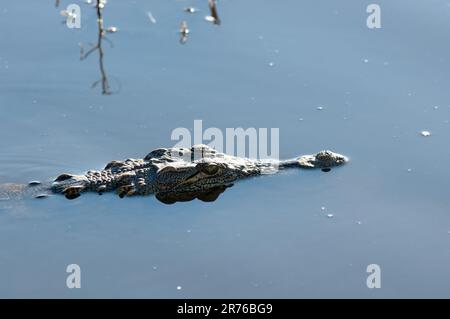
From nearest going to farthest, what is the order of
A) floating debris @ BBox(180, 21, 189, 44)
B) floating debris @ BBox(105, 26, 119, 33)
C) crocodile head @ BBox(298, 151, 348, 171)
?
crocodile head @ BBox(298, 151, 348, 171) < floating debris @ BBox(180, 21, 189, 44) < floating debris @ BBox(105, 26, 119, 33)

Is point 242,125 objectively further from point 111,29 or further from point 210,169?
point 111,29

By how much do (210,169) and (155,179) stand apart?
58 centimetres

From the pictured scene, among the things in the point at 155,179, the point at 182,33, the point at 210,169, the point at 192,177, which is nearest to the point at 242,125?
the point at 210,169

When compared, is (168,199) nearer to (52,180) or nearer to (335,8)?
(52,180)

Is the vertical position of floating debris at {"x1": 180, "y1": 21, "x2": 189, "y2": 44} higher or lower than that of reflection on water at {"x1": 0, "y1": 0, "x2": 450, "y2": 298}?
higher

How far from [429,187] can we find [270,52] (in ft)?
9.54

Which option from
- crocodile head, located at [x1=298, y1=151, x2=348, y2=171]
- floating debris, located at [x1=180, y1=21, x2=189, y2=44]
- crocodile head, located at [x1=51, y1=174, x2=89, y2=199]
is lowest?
crocodile head, located at [x1=51, y1=174, x2=89, y2=199]

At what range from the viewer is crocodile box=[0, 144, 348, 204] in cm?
959

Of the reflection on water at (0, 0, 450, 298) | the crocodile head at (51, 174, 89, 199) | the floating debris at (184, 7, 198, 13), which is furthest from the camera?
the floating debris at (184, 7, 198, 13)

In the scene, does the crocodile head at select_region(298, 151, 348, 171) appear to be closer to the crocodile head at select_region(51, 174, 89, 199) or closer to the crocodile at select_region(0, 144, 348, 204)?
the crocodile at select_region(0, 144, 348, 204)

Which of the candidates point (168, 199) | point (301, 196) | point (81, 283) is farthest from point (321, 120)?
point (81, 283)

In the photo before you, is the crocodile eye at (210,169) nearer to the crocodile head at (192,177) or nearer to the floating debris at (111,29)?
the crocodile head at (192,177)

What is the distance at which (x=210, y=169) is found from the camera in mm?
9664

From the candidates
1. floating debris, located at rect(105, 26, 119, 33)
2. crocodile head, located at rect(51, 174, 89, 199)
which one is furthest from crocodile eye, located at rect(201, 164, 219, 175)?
floating debris, located at rect(105, 26, 119, 33)
